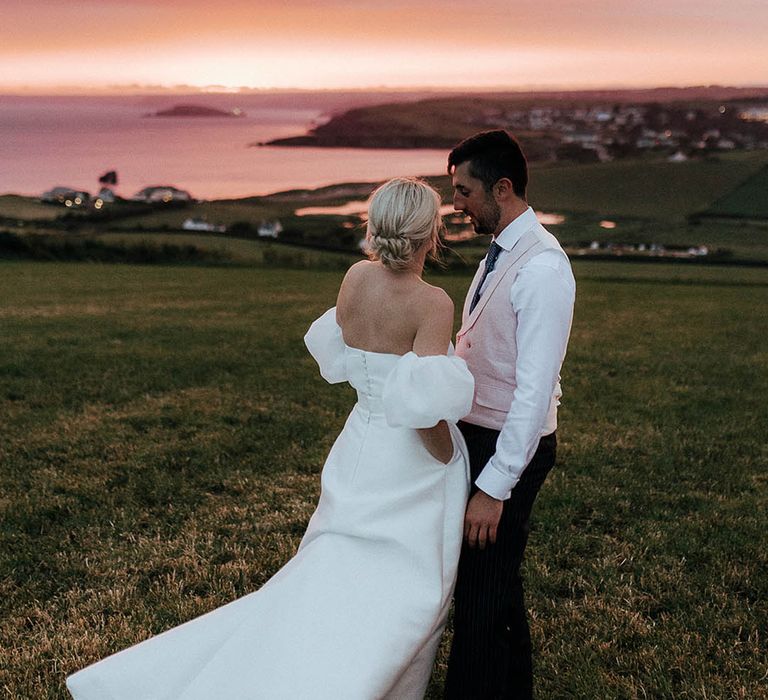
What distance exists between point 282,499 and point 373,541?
12.8 ft

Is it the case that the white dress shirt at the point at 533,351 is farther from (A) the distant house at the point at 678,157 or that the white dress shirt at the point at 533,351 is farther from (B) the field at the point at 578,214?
(A) the distant house at the point at 678,157

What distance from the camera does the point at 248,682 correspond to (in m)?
3.56

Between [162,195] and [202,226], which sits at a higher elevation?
[162,195]

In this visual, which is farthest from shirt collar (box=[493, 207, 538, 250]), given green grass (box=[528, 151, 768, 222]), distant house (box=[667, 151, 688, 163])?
distant house (box=[667, 151, 688, 163])

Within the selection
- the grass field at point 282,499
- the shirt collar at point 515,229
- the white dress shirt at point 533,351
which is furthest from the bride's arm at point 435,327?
the grass field at point 282,499

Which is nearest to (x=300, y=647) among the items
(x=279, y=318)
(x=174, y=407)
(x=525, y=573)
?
(x=525, y=573)

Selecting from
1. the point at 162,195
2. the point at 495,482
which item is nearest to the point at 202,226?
the point at 162,195

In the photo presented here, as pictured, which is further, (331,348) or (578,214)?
(578,214)

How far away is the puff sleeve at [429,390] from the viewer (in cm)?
337

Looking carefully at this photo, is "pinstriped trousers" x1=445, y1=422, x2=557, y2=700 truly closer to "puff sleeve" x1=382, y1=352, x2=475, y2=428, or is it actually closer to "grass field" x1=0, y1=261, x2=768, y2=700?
"puff sleeve" x1=382, y1=352, x2=475, y2=428

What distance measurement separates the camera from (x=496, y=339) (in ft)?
12.1

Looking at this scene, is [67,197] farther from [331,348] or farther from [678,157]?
[331,348]

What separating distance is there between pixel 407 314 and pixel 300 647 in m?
1.64

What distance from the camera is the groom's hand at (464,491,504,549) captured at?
3689 mm
